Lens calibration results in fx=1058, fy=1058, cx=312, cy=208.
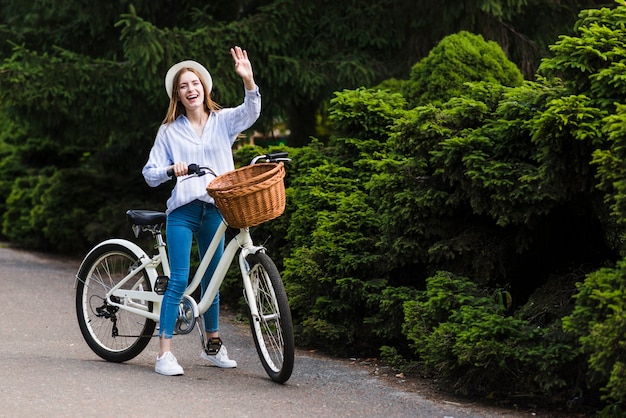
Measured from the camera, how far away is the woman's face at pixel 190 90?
6801 mm

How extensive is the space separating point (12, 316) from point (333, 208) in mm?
3114

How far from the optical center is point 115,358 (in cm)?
713

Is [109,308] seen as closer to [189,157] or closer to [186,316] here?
[186,316]

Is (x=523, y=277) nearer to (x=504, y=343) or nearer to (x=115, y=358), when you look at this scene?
(x=504, y=343)

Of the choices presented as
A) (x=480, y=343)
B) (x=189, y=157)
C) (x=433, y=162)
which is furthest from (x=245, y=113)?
(x=480, y=343)

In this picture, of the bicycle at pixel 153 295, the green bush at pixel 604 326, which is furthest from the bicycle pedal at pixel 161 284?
the green bush at pixel 604 326

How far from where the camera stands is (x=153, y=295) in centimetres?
698

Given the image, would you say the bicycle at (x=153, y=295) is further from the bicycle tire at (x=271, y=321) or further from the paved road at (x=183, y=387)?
the paved road at (x=183, y=387)

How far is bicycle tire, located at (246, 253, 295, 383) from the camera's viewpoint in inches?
244

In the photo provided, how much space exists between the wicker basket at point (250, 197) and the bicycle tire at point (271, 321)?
311 millimetres

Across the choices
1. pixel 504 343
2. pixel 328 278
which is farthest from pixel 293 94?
pixel 504 343

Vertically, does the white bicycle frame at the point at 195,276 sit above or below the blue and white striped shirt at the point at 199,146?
below

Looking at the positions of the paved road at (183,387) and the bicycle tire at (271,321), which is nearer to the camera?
the paved road at (183,387)

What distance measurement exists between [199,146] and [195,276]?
0.86 m
